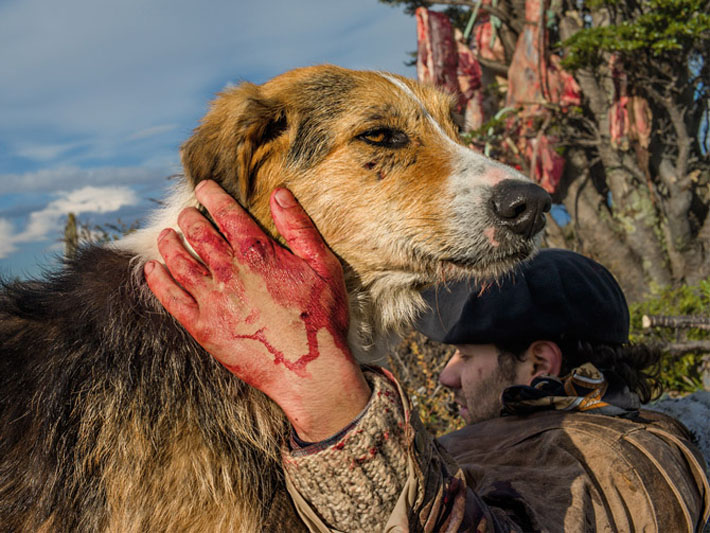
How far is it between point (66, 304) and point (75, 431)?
0.47 m

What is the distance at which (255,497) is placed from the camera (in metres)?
1.97

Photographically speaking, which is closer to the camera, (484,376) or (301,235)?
(301,235)

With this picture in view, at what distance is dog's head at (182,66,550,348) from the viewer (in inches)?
Answer: 88.6

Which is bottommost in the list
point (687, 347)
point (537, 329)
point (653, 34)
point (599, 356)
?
point (687, 347)

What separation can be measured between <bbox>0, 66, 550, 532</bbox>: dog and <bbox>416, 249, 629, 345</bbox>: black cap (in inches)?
16.9

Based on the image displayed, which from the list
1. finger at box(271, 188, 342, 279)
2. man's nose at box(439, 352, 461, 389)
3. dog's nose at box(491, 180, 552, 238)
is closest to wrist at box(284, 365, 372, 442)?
finger at box(271, 188, 342, 279)

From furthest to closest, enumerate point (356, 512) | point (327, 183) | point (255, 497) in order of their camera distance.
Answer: point (327, 183) → point (255, 497) → point (356, 512)

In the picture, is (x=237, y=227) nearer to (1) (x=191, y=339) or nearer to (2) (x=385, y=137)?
(1) (x=191, y=339)

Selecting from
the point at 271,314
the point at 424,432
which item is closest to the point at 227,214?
the point at 271,314

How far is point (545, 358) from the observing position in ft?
9.38

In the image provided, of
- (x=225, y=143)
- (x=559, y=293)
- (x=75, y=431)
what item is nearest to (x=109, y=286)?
(x=75, y=431)

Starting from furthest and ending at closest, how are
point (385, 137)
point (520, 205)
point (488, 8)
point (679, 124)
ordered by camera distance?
point (488, 8) < point (679, 124) < point (385, 137) < point (520, 205)

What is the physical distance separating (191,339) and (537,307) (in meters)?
1.60

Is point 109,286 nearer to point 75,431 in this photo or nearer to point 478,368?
point 75,431
